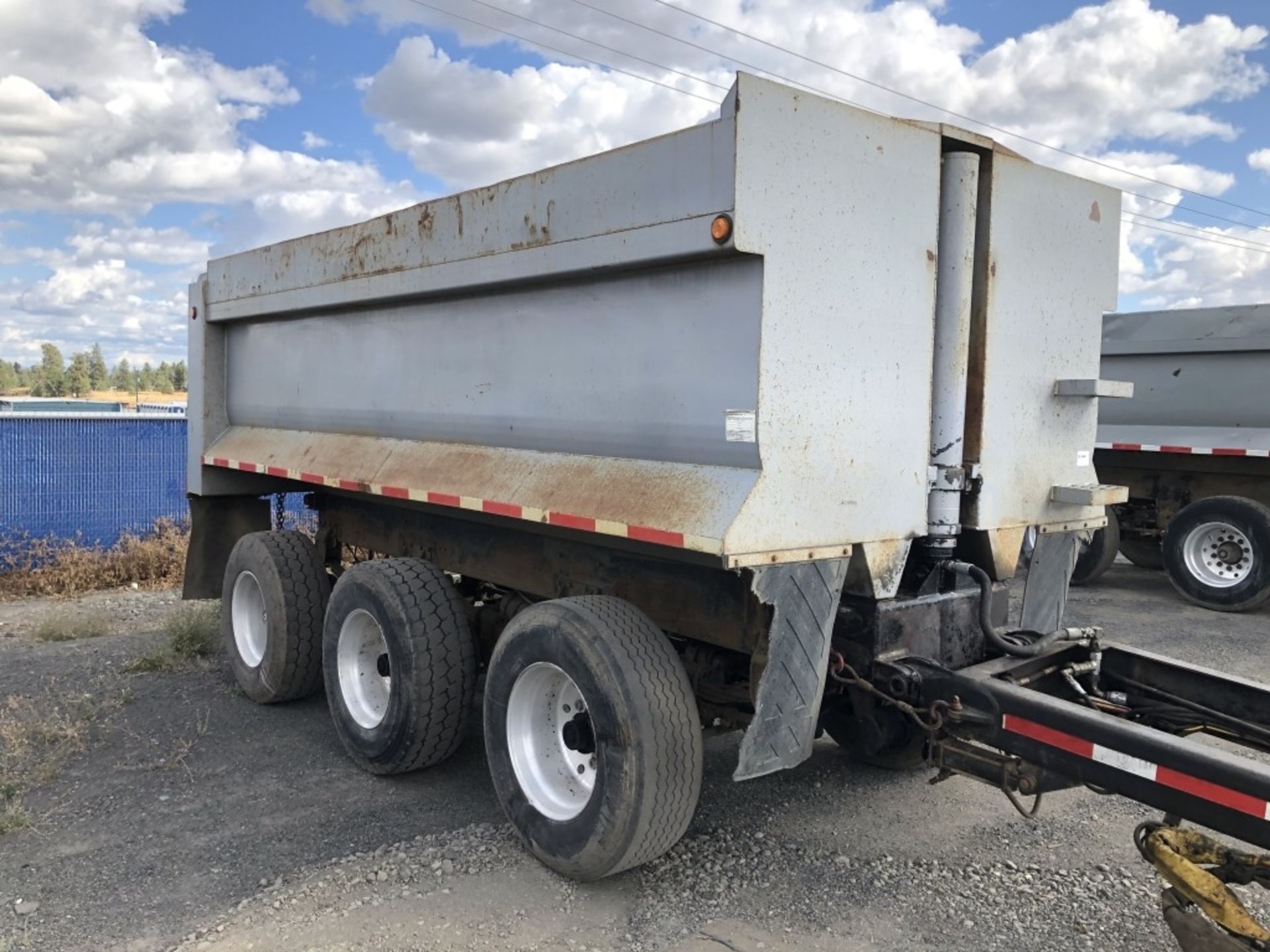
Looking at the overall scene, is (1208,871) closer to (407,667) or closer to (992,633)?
(992,633)

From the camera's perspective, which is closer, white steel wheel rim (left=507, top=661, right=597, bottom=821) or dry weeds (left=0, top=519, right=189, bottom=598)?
white steel wheel rim (left=507, top=661, right=597, bottom=821)

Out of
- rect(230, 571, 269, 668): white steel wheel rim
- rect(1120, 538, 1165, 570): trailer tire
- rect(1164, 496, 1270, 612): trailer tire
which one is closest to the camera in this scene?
rect(230, 571, 269, 668): white steel wheel rim

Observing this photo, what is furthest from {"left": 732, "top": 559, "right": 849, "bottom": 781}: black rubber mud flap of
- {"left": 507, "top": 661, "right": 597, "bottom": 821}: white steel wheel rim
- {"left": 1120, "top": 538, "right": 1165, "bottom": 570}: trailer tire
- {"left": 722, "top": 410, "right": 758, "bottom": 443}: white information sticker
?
{"left": 1120, "top": 538, "right": 1165, "bottom": 570}: trailer tire

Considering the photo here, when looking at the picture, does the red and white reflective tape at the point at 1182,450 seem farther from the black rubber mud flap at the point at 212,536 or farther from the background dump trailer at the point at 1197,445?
the black rubber mud flap at the point at 212,536

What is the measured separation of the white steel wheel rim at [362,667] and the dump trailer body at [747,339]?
2.27 ft

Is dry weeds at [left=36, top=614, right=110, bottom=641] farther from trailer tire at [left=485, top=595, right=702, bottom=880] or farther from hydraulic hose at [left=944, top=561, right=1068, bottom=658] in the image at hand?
hydraulic hose at [left=944, top=561, right=1068, bottom=658]

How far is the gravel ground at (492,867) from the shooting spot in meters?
3.46

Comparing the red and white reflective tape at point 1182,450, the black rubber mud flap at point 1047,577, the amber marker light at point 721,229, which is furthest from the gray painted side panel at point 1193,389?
the amber marker light at point 721,229

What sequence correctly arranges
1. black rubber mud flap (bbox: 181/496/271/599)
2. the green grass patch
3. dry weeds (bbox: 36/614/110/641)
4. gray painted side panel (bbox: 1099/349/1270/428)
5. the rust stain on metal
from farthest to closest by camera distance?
gray painted side panel (bbox: 1099/349/1270/428) → dry weeds (bbox: 36/614/110/641) → black rubber mud flap (bbox: 181/496/271/599) → the green grass patch → the rust stain on metal

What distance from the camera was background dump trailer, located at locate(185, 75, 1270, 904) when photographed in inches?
129

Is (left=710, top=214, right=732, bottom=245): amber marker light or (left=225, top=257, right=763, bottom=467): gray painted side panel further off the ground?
(left=710, top=214, right=732, bottom=245): amber marker light

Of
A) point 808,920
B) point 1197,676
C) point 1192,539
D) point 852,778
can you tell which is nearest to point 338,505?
point 852,778

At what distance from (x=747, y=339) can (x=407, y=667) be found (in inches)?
91.5

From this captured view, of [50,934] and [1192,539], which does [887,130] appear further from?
[1192,539]
